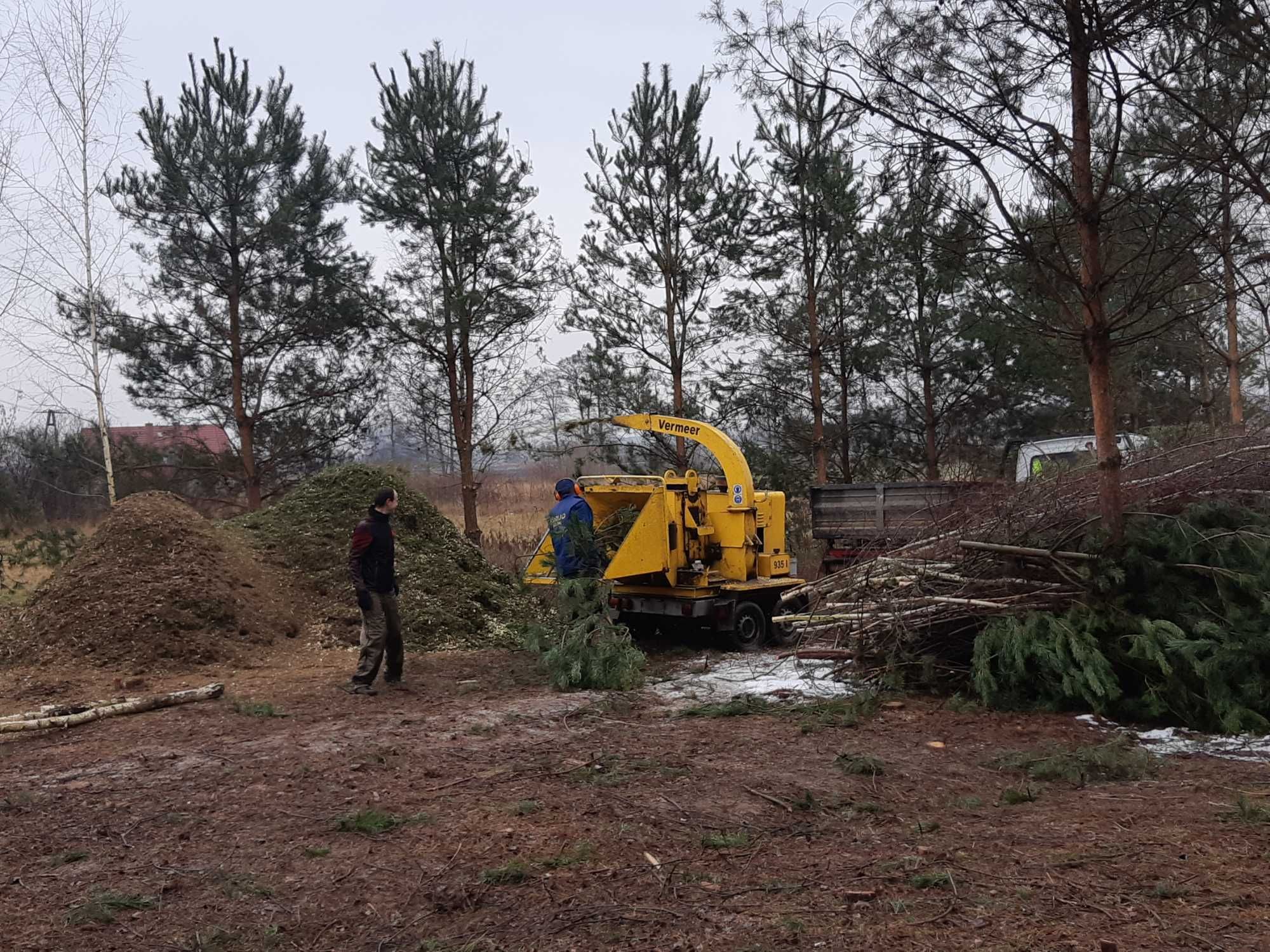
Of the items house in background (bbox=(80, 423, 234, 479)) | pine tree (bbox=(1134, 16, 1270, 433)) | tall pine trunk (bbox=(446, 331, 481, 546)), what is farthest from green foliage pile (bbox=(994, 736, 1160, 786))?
house in background (bbox=(80, 423, 234, 479))

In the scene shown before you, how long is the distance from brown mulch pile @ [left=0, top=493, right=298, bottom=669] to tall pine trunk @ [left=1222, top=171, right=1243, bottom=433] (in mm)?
10217

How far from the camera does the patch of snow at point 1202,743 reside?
21.0 feet

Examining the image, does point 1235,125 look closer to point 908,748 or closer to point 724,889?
point 908,748

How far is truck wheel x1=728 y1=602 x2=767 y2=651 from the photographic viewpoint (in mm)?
11836

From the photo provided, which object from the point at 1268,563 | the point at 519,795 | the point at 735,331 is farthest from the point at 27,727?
the point at 735,331

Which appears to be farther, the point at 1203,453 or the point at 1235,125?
the point at 1203,453

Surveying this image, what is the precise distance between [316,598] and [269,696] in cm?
374

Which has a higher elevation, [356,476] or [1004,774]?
[356,476]

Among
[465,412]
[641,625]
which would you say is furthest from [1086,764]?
[465,412]

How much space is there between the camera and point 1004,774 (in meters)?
6.12

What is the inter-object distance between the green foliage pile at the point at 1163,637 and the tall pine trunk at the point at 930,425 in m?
12.4

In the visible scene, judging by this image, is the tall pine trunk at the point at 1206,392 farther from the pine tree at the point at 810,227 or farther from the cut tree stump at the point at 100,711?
the cut tree stump at the point at 100,711

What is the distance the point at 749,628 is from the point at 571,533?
2652 millimetres

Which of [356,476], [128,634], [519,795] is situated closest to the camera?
[519,795]
